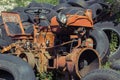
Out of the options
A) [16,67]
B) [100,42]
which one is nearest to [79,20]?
[16,67]

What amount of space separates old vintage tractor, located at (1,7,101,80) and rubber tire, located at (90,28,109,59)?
1259mm

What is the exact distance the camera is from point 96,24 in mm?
9133

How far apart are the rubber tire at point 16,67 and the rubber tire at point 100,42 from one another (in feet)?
7.55

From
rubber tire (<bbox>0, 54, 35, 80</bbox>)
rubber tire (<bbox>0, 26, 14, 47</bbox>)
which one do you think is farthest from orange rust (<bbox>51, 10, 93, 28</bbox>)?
rubber tire (<bbox>0, 26, 14, 47</bbox>)

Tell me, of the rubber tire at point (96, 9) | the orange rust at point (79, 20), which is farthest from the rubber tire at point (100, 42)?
the orange rust at point (79, 20)

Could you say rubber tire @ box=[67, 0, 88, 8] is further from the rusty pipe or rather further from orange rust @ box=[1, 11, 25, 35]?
the rusty pipe

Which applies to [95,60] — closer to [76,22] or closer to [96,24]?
[76,22]

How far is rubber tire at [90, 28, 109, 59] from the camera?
7750 mm

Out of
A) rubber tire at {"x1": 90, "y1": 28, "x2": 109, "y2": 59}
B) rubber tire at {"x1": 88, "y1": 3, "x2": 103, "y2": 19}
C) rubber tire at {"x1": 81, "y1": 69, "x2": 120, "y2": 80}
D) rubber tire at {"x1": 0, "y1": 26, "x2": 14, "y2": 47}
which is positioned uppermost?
rubber tire at {"x1": 88, "y1": 3, "x2": 103, "y2": 19}

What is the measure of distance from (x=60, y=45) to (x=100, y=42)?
1.76 m

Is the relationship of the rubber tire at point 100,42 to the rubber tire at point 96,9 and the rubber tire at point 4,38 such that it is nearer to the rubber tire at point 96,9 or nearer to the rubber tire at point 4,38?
the rubber tire at point 96,9

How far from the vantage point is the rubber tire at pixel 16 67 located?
565cm

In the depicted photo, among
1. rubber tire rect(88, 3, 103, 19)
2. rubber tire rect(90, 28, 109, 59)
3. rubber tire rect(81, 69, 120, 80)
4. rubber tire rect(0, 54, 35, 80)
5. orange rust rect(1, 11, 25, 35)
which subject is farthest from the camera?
rubber tire rect(88, 3, 103, 19)

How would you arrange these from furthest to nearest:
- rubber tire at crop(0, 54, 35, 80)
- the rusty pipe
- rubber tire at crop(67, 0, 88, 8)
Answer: rubber tire at crop(67, 0, 88, 8) < the rusty pipe < rubber tire at crop(0, 54, 35, 80)
